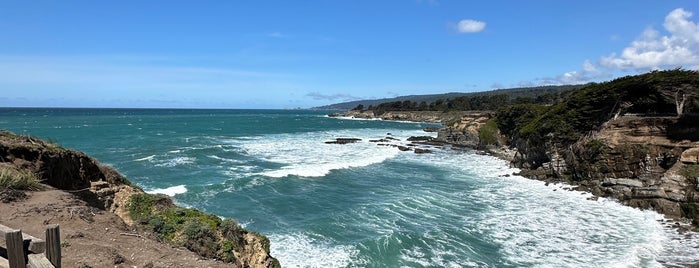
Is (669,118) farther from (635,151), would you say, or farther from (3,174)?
(3,174)

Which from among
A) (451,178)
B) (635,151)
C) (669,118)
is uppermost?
(669,118)

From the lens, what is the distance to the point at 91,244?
6676 mm

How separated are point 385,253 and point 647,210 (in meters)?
15.1

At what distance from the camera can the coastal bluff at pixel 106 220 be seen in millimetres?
6789

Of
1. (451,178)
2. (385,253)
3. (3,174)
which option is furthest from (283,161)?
(3,174)

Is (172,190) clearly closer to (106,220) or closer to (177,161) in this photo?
(177,161)

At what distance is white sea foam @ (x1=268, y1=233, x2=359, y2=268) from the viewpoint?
13523 millimetres

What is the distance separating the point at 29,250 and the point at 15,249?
1.22ft

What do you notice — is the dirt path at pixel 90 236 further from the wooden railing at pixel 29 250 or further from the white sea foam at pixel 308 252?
the white sea foam at pixel 308 252

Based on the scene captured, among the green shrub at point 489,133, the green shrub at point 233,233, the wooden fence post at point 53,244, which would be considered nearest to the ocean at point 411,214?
the green shrub at point 233,233

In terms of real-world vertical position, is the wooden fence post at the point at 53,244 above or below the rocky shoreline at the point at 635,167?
above

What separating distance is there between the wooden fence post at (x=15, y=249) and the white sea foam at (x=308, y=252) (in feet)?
32.1

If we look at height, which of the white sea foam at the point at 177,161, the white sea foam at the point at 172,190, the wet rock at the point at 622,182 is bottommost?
the white sea foam at the point at 172,190

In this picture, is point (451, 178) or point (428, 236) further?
point (451, 178)
